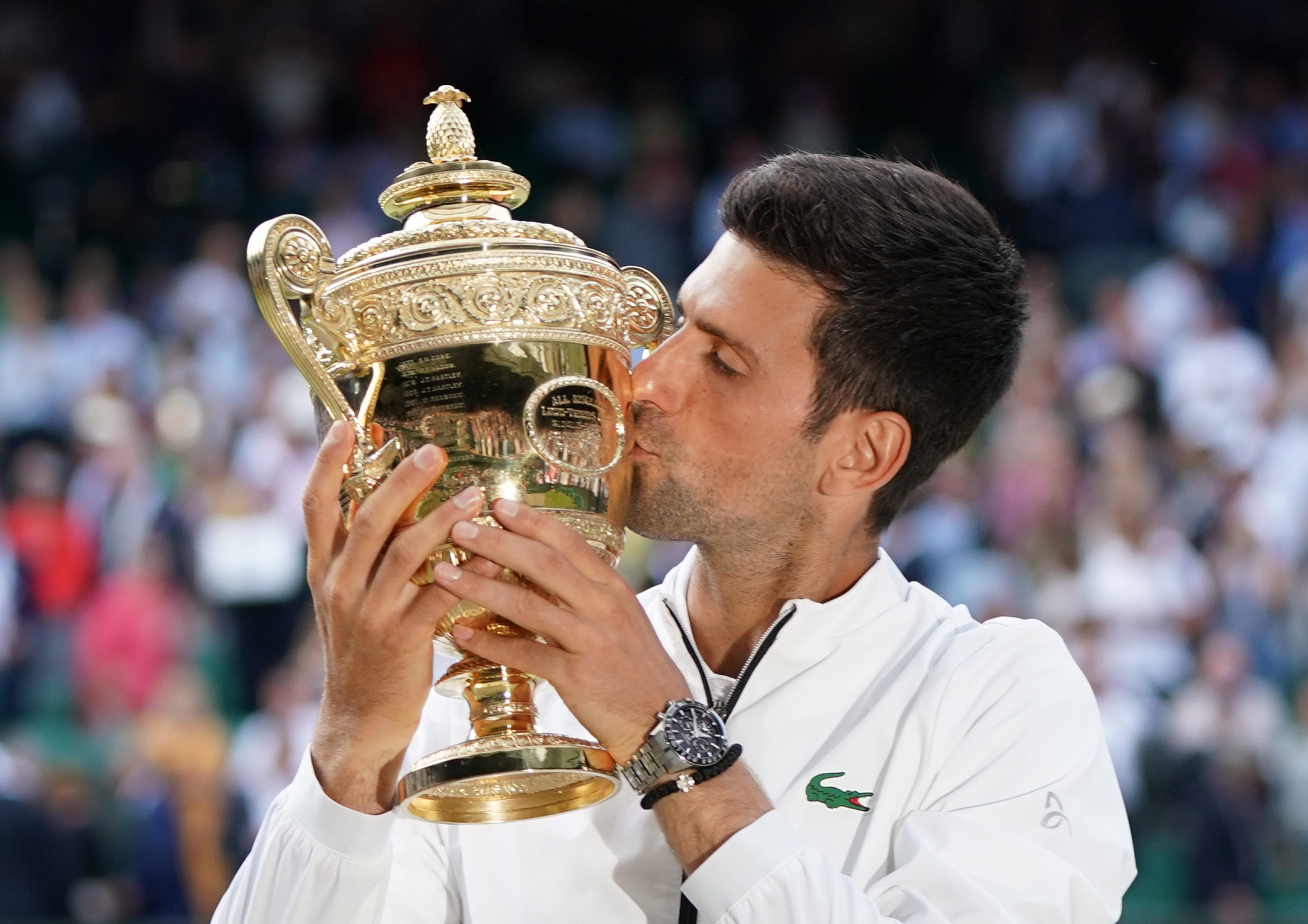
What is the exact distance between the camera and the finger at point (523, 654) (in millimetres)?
2309

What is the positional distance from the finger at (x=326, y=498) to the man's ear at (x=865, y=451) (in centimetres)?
83

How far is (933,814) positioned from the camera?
246 centimetres

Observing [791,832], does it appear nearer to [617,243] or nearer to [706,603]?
[706,603]

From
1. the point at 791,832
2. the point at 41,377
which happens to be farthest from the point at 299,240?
the point at 41,377

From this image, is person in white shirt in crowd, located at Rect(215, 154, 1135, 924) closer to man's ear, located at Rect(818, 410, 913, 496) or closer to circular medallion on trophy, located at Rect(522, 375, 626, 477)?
man's ear, located at Rect(818, 410, 913, 496)

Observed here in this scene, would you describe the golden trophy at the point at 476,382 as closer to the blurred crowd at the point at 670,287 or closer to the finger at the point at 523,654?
the finger at the point at 523,654

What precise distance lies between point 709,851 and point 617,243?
9918mm

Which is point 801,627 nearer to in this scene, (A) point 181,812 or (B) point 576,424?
(B) point 576,424

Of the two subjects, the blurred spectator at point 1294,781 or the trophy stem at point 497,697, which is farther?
the blurred spectator at point 1294,781

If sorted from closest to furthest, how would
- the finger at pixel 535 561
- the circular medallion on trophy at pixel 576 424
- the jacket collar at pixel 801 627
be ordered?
the finger at pixel 535 561, the circular medallion on trophy at pixel 576 424, the jacket collar at pixel 801 627

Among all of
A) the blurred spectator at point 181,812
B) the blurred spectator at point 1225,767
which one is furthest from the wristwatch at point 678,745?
the blurred spectator at point 181,812

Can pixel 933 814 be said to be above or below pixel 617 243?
below

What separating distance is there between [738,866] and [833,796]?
360 millimetres

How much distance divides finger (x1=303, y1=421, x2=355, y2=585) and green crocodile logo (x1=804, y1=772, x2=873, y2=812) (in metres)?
0.79
